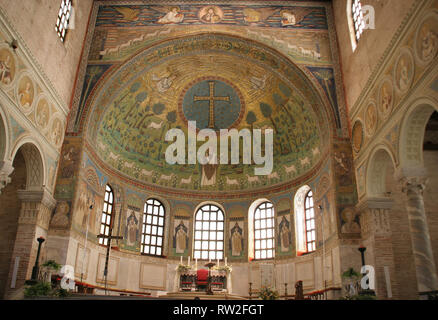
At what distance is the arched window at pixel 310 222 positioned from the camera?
22.8m

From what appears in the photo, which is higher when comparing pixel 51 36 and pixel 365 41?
pixel 365 41

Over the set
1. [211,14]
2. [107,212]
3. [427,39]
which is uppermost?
[211,14]

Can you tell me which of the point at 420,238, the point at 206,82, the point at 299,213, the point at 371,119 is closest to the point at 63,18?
the point at 206,82

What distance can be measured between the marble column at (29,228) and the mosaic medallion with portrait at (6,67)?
5.23 meters

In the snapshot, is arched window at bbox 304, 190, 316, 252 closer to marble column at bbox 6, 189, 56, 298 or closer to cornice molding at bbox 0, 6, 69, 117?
marble column at bbox 6, 189, 56, 298

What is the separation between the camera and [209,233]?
26453 mm

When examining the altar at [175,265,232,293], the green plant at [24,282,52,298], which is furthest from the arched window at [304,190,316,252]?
the green plant at [24,282,52,298]

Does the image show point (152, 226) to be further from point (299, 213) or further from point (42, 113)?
point (42, 113)

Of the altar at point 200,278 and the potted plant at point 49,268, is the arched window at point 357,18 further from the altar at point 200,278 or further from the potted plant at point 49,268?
the potted plant at point 49,268

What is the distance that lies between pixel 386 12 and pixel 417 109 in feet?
15.3

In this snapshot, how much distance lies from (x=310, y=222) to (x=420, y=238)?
10264 millimetres

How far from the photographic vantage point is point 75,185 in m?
18.7

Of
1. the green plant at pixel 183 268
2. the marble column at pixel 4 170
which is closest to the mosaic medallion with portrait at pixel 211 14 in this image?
the marble column at pixel 4 170

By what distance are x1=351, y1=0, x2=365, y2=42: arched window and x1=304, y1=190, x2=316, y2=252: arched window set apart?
9246 millimetres
